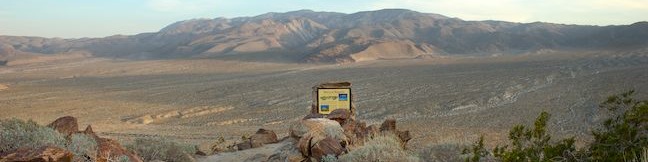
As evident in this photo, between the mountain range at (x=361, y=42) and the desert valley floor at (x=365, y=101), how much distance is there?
101ft

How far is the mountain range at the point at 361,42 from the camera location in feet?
262

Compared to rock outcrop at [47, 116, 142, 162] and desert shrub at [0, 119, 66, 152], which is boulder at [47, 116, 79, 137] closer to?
rock outcrop at [47, 116, 142, 162]

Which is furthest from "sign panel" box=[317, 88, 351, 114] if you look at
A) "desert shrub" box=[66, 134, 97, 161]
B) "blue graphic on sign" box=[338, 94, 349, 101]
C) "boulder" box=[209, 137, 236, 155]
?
"desert shrub" box=[66, 134, 97, 161]

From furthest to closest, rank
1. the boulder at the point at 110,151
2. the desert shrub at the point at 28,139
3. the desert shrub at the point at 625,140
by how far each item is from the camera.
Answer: the boulder at the point at 110,151, the desert shrub at the point at 28,139, the desert shrub at the point at 625,140

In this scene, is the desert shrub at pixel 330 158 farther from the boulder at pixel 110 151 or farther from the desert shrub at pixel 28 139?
the desert shrub at pixel 28 139

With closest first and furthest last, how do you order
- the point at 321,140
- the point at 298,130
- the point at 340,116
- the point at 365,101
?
the point at 321,140 → the point at 298,130 → the point at 340,116 → the point at 365,101

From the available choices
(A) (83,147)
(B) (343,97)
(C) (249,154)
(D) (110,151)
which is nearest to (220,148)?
(C) (249,154)

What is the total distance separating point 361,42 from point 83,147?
259 feet

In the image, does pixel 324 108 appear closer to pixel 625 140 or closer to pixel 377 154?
pixel 377 154

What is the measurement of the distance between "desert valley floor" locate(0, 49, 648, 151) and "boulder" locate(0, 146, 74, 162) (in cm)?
711

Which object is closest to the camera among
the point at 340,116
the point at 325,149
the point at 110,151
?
the point at 110,151

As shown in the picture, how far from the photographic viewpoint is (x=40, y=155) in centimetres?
576

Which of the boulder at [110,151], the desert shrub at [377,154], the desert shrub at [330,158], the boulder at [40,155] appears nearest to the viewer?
the boulder at [40,155]

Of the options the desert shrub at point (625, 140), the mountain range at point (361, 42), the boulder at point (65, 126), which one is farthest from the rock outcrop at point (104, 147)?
the mountain range at point (361, 42)
